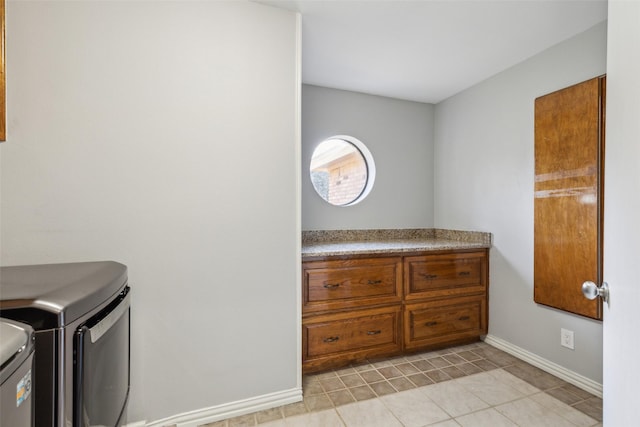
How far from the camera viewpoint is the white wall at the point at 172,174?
1372 mm

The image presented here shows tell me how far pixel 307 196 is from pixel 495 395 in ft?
6.55

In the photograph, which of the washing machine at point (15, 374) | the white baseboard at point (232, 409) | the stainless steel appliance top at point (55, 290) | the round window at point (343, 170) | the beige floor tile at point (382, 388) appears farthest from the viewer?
the round window at point (343, 170)

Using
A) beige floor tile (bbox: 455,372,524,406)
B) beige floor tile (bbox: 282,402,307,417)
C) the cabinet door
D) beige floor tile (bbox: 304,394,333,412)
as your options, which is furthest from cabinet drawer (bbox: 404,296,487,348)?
beige floor tile (bbox: 282,402,307,417)

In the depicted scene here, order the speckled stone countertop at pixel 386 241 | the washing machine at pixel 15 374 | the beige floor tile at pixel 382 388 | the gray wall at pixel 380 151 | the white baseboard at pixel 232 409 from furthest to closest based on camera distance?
the gray wall at pixel 380 151, the speckled stone countertop at pixel 386 241, the beige floor tile at pixel 382 388, the white baseboard at pixel 232 409, the washing machine at pixel 15 374

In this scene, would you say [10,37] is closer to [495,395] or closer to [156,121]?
[156,121]

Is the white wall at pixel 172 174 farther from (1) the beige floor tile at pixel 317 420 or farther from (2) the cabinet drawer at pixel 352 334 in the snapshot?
(2) the cabinet drawer at pixel 352 334

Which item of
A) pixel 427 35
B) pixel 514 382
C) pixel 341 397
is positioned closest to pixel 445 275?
pixel 514 382

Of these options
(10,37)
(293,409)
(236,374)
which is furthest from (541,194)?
(10,37)

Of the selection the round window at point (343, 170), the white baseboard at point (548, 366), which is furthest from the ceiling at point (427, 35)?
the white baseboard at point (548, 366)

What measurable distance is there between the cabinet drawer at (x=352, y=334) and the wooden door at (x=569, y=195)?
1098 millimetres

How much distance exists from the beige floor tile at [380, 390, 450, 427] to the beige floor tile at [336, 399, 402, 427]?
42 millimetres

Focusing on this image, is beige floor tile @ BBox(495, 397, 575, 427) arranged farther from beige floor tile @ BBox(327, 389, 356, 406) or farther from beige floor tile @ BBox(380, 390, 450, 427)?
beige floor tile @ BBox(327, 389, 356, 406)

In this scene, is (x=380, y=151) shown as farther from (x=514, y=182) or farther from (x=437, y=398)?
(x=437, y=398)

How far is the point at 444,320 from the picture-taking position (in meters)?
2.54
